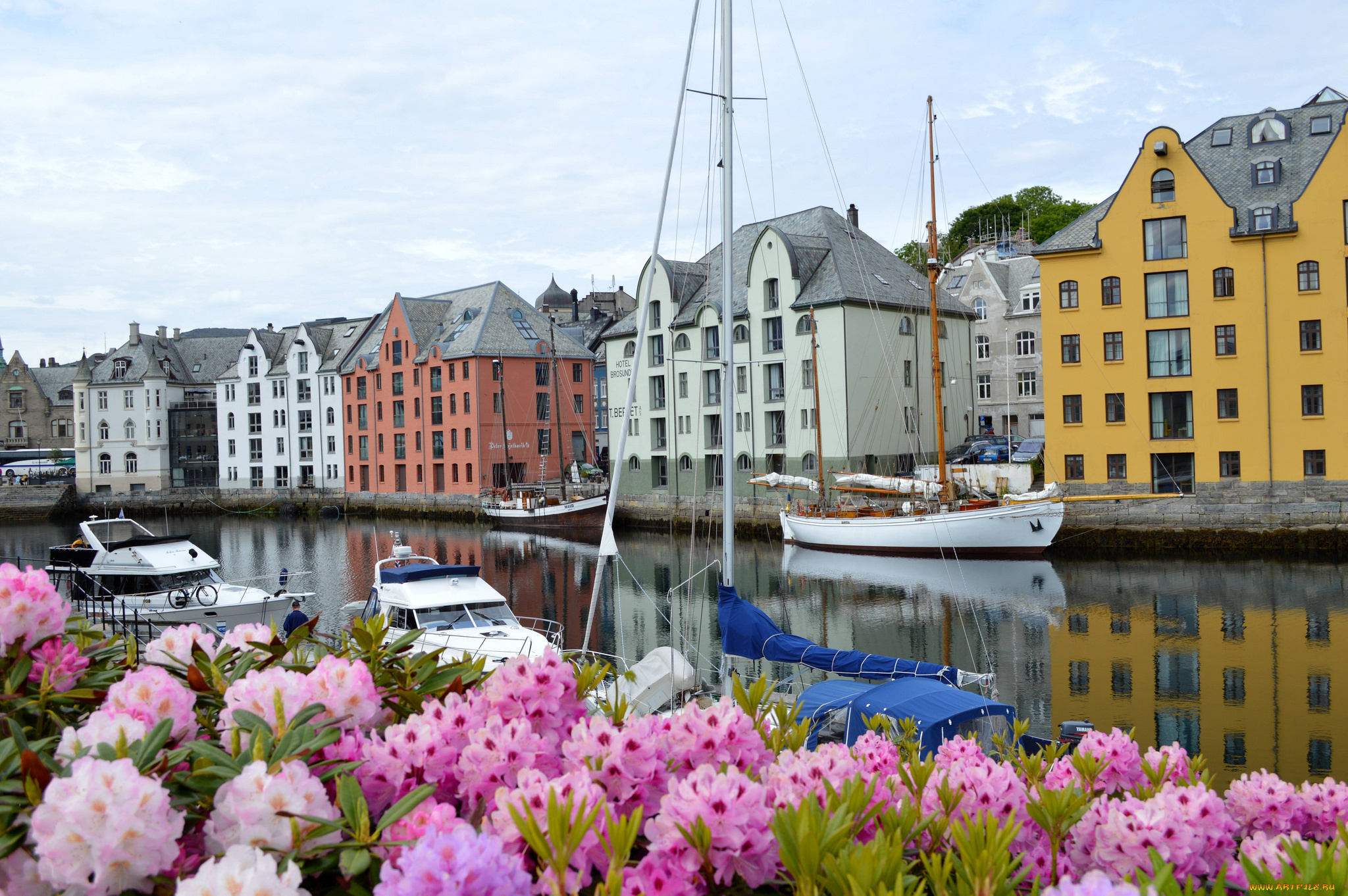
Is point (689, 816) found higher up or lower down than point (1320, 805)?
higher up

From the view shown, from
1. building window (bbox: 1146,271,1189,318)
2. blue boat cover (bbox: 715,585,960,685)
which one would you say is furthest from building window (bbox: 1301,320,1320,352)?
blue boat cover (bbox: 715,585,960,685)

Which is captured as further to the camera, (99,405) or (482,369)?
(99,405)

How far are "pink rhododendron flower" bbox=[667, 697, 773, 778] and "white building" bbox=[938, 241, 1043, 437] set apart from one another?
219 ft

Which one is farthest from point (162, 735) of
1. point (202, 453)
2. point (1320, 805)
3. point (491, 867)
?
point (202, 453)

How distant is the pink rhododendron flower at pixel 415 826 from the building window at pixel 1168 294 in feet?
157

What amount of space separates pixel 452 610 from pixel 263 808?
1795cm

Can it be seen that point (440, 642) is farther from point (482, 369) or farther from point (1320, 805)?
point (482, 369)

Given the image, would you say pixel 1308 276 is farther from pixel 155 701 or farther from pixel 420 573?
pixel 155 701

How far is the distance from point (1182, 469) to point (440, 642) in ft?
122

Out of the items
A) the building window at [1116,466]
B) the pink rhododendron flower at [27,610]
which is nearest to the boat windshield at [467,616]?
the pink rhododendron flower at [27,610]

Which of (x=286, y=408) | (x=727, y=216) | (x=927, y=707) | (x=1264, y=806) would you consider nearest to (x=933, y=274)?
(x=727, y=216)

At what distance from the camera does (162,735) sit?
2.70m

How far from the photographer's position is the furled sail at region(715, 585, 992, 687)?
16.2 m

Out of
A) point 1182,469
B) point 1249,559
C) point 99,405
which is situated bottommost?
point 1249,559
